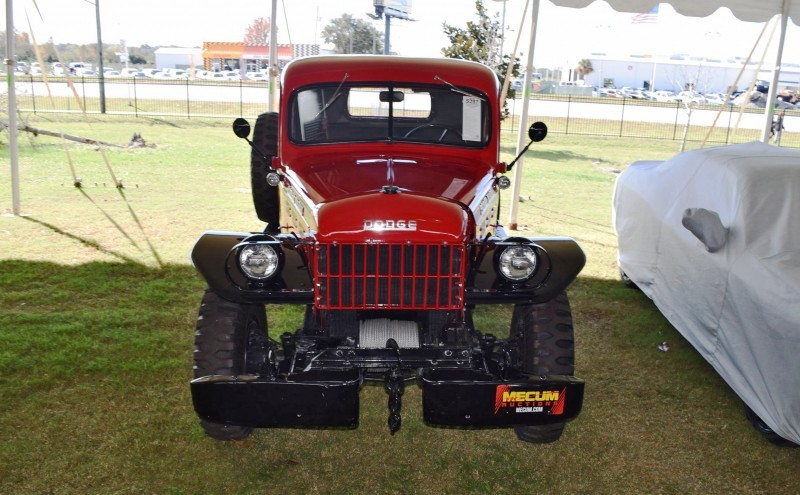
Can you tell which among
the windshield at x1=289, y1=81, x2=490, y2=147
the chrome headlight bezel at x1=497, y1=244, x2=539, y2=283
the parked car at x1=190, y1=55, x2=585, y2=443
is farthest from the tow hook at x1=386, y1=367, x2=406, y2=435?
the windshield at x1=289, y1=81, x2=490, y2=147

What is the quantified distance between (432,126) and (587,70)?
64.2m

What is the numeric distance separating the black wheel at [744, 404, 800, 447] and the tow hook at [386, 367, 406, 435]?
218 centimetres

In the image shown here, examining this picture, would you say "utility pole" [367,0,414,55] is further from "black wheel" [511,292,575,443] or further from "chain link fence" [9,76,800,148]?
"black wheel" [511,292,575,443]

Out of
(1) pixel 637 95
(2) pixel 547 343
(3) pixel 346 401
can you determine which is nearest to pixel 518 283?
(2) pixel 547 343

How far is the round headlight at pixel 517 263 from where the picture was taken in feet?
11.9

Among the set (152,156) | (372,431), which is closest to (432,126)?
(372,431)

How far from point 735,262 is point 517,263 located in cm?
160

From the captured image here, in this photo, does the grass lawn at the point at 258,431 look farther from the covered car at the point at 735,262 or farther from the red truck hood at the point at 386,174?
the red truck hood at the point at 386,174

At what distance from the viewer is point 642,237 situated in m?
6.08

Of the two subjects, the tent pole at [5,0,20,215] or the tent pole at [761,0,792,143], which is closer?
the tent pole at [5,0,20,215]

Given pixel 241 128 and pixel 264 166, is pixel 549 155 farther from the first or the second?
pixel 241 128

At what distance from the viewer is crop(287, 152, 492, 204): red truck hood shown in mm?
4094

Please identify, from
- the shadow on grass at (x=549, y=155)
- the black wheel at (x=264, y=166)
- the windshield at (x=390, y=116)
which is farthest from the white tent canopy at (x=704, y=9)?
the shadow on grass at (x=549, y=155)

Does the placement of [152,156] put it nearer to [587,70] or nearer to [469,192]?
[469,192]
